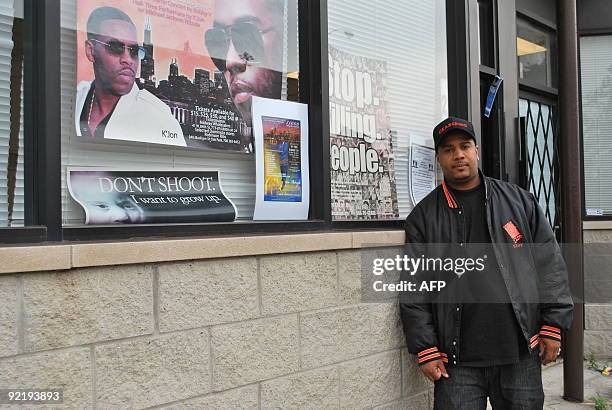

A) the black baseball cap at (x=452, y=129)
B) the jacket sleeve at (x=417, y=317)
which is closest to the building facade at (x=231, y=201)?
the jacket sleeve at (x=417, y=317)

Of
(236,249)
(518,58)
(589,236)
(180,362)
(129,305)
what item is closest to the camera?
(129,305)

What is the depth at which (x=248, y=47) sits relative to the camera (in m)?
3.29

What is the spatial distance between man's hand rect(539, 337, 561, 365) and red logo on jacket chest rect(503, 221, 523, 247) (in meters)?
0.56

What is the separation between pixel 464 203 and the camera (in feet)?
11.4

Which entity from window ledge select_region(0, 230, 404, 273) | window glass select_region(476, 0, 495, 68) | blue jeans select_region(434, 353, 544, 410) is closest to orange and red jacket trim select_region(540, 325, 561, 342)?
blue jeans select_region(434, 353, 544, 410)

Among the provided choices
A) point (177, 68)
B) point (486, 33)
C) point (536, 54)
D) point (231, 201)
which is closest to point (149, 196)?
point (231, 201)

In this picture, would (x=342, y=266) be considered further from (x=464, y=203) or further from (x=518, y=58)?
(x=518, y=58)

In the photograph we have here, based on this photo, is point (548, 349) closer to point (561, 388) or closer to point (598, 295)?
point (561, 388)

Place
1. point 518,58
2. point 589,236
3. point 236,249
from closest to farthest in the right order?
point 236,249 < point 518,58 < point 589,236

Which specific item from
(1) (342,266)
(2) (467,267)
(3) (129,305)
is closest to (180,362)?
(3) (129,305)

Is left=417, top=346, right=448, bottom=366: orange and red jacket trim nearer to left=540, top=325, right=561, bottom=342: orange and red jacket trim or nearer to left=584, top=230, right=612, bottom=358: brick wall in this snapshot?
left=540, top=325, right=561, bottom=342: orange and red jacket trim

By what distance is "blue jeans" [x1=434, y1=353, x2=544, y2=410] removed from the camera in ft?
10.8

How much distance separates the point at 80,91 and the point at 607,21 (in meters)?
6.17

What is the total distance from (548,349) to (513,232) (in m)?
0.67
